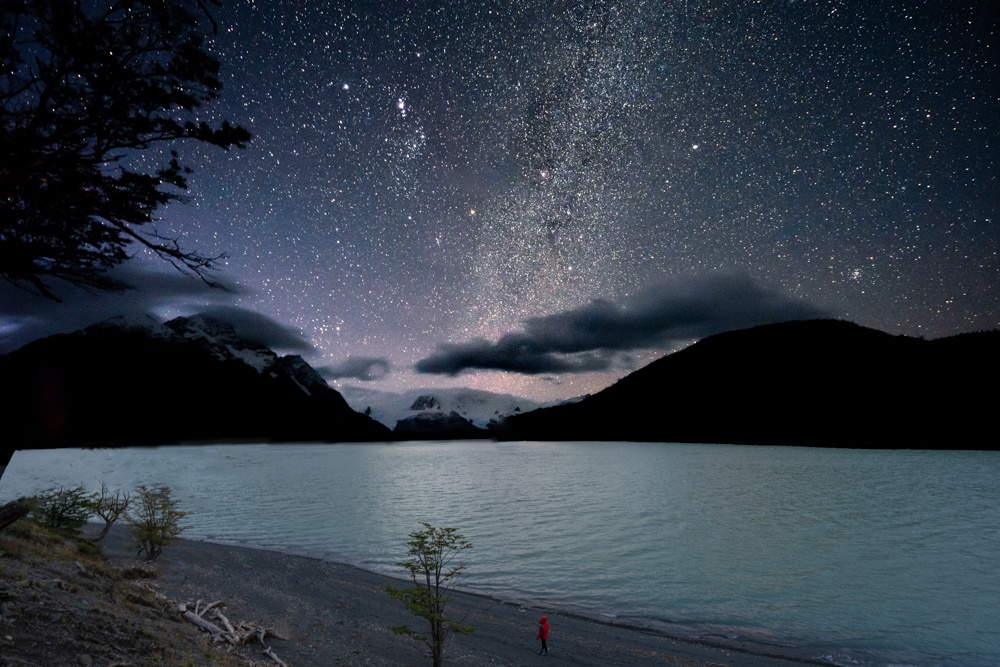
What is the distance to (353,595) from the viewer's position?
23.5 metres

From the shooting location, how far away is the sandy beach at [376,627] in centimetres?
1598

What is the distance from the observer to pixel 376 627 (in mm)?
18656

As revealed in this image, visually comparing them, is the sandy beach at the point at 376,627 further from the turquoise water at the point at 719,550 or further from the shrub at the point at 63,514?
the shrub at the point at 63,514

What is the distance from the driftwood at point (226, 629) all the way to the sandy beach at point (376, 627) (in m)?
0.78

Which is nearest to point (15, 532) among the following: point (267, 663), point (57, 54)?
point (267, 663)

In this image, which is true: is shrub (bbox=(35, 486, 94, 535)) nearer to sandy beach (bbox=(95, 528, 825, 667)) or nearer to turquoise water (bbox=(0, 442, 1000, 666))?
sandy beach (bbox=(95, 528, 825, 667))

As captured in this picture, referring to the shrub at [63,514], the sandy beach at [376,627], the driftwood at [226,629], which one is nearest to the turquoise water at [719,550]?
the sandy beach at [376,627]

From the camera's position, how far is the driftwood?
13438 millimetres

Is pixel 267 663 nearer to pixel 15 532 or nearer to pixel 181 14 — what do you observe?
pixel 15 532

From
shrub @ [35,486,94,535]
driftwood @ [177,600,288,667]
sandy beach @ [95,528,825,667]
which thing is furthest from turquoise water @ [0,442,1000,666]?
shrub @ [35,486,94,535]

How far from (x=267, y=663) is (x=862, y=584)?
3647 centimetres

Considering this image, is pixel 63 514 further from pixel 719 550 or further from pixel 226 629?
pixel 719 550

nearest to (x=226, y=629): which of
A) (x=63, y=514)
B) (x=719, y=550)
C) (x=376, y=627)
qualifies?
(x=376, y=627)

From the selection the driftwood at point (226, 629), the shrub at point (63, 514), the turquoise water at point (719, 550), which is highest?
the shrub at point (63, 514)
